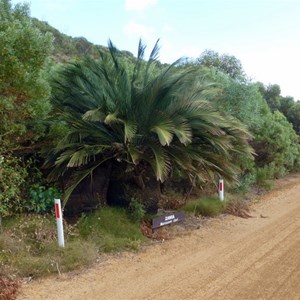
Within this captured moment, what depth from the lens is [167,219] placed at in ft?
27.2

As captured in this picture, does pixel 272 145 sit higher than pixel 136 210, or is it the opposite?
pixel 272 145

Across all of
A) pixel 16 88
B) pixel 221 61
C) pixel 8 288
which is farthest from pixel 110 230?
pixel 221 61

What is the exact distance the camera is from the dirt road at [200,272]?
5141 millimetres

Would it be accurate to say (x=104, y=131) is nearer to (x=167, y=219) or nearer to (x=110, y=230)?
(x=110, y=230)

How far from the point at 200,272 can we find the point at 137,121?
3195 millimetres

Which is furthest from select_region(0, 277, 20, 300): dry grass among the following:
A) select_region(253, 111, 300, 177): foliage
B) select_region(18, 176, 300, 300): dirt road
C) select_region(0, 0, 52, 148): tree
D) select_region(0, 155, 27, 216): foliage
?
select_region(253, 111, 300, 177): foliage

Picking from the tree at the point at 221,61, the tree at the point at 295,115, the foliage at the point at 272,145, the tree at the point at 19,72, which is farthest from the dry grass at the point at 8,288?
the tree at the point at 295,115

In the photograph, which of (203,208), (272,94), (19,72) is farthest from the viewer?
(272,94)

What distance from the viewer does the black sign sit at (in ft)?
26.3

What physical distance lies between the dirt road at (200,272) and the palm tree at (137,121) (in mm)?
1351

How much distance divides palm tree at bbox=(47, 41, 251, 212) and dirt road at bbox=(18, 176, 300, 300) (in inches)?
53.2

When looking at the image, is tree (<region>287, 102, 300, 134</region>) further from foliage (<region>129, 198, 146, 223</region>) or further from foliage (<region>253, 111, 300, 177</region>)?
foliage (<region>129, 198, 146, 223</region>)

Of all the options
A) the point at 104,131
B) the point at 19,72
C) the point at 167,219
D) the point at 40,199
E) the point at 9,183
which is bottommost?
the point at 167,219

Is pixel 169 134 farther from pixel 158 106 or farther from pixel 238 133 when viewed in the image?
pixel 238 133
